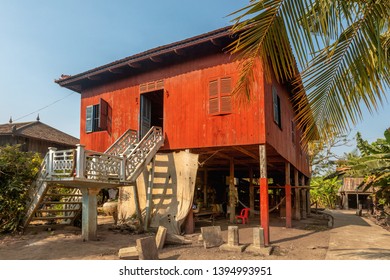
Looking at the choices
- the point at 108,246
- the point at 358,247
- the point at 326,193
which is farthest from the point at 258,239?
the point at 326,193

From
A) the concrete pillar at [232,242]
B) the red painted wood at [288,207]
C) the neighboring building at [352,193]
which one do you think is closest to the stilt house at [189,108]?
the red painted wood at [288,207]

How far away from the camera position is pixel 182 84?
12203 millimetres

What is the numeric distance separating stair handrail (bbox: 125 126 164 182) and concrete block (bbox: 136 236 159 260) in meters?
3.68

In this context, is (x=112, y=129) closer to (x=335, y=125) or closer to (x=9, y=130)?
(x=335, y=125)

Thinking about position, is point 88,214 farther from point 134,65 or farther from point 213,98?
point 134,65

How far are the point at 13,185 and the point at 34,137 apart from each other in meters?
14.3

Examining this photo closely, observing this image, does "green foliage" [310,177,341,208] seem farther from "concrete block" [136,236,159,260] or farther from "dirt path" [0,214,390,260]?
"concrete block" [136,236,159,260]

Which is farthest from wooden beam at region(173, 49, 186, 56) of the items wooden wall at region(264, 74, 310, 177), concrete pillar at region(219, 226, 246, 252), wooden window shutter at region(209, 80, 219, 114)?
concrete pillar at region(219, 226, 246, 252)

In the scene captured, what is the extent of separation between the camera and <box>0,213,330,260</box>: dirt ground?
796 centimetres

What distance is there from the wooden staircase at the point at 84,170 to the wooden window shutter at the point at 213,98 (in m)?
2.51

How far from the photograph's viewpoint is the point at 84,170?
8953mm

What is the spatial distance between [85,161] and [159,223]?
4.15 metres
